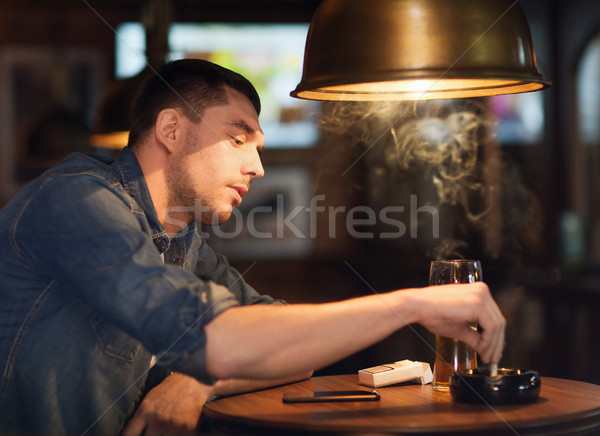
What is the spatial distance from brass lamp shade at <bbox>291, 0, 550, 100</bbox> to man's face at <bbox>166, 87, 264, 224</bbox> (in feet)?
1.52

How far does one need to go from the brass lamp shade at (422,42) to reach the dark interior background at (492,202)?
1.93 m

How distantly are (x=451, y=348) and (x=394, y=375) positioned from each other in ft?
0.43

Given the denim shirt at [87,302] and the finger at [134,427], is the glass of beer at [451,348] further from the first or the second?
the finger at [134,427]

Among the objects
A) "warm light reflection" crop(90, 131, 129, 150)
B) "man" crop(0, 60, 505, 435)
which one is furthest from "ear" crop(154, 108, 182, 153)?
"warm light reflection" crop(90, 131, 129, 150)

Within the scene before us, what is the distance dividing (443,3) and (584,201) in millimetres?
3888

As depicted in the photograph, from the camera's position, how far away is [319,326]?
1.12 meters

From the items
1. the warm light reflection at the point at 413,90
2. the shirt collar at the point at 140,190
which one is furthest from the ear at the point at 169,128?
the warm light reflection at the point at 413,90

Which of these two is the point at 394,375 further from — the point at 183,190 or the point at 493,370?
the point at 183,190

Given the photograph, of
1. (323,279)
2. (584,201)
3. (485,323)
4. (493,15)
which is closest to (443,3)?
(493,15)

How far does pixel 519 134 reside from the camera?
16.2 ft

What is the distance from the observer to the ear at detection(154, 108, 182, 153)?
5.37 feet

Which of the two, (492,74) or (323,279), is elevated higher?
(492,74)

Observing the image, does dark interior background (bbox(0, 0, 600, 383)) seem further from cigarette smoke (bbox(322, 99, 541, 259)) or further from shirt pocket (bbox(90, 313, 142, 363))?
shirt pocket (bbox(90, 313, 142, 363))

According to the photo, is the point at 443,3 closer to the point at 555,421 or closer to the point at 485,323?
the point at 485,323
